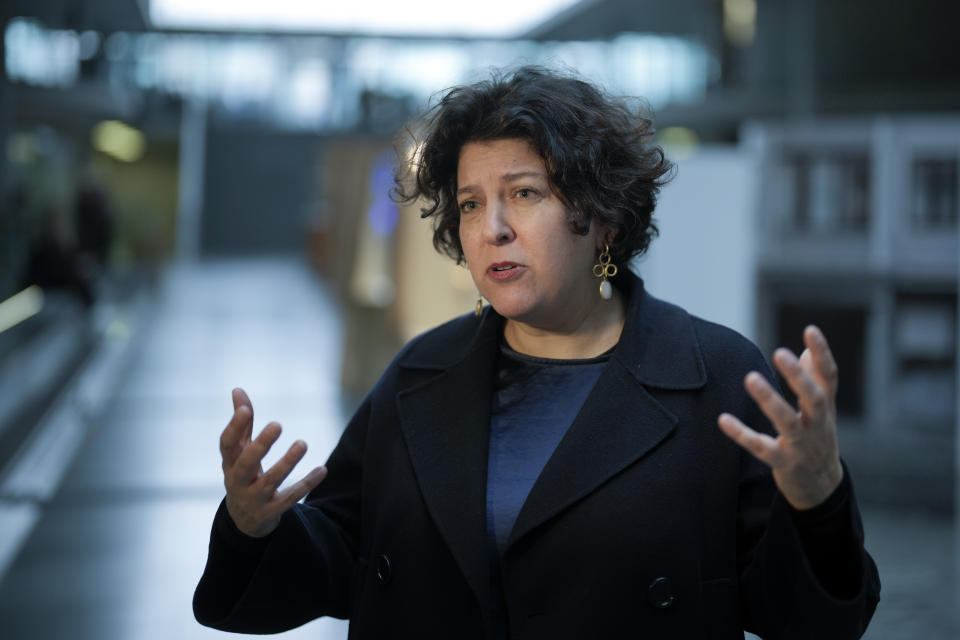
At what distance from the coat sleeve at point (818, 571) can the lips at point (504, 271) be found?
0.64 metres

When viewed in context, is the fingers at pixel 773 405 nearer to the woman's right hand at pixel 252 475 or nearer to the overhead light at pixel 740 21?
the woman's right hand at pixel 252 475

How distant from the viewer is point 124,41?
98.8 ft

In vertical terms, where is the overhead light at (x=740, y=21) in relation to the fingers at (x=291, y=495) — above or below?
above

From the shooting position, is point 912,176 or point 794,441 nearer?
point 794,441

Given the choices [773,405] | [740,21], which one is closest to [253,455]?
[773,405]

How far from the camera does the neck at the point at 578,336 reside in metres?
2.28

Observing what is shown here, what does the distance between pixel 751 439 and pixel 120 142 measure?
37.1 metres

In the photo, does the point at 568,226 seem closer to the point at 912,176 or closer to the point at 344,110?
the point at 912,176

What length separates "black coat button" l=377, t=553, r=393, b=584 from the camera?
216cm

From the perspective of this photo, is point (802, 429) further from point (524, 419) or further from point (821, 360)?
point (524, 419)

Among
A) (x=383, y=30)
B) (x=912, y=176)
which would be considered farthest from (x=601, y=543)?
(x=383, y=30)

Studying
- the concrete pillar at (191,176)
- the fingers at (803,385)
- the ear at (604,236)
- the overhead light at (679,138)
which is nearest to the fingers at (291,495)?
the ear at (604,236)

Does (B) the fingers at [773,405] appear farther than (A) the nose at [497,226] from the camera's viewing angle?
No

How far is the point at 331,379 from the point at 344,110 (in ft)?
96.7
